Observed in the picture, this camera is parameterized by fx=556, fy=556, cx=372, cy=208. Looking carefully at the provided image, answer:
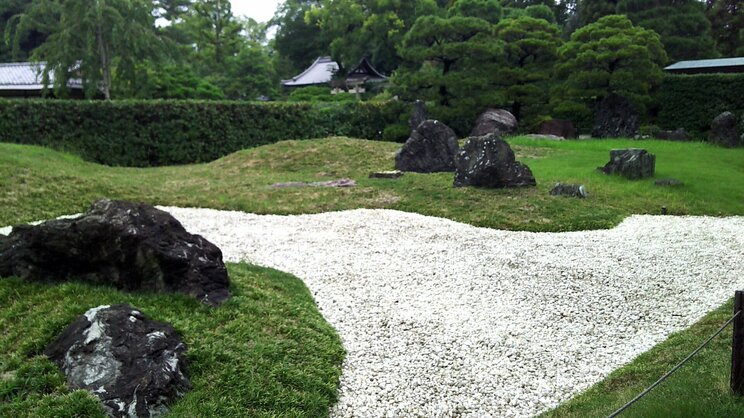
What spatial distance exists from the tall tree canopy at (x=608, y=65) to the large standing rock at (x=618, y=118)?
40 cm

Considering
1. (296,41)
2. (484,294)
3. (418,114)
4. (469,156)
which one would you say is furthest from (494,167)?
(296,41)

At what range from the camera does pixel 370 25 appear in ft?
120

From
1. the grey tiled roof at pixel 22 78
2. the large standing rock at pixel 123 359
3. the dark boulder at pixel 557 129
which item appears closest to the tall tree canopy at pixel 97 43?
the grey tiled roof at pixel 22 78

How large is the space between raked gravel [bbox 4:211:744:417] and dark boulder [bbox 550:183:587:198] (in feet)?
4.76

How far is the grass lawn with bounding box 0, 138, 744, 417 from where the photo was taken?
428 cm

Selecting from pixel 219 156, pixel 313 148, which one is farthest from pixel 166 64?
pixel 313 148

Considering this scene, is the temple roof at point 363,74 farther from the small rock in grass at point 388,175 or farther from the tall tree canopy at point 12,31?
the small rock in grass at point 388,175

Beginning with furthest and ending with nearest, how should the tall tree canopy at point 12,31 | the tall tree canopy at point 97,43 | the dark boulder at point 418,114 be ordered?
the tall tree canopy at point 12,31
the tall tree canopy at point 97,43
the dark boulder at point 418,114

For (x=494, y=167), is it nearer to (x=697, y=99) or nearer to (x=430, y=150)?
(x=430, y=150)

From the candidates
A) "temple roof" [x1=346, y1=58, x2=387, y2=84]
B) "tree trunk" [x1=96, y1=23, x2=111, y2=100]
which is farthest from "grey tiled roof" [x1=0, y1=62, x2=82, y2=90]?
"temple roof" [x1=346, y1=58, x2=387, y2=84]

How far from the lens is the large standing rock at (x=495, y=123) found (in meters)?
23.5

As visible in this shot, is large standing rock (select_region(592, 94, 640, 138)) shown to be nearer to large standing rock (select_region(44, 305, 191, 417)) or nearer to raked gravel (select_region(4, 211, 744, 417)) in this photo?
raked gravel (select_region(4, 211, 744, 417))

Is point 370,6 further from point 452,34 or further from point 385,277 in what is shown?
point 385,277

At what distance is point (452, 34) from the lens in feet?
78.7
